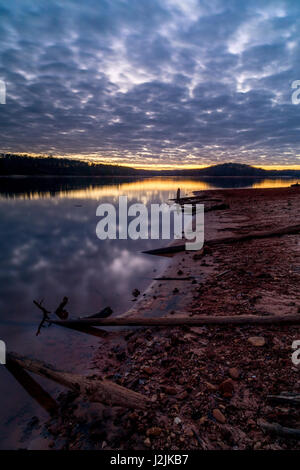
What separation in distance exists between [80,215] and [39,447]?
872 inches

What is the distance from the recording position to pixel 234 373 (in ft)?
10.7

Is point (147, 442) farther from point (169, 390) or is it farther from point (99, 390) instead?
point (99, 390)

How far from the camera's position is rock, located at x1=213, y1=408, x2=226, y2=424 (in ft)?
8.56

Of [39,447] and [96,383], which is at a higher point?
[96,383]

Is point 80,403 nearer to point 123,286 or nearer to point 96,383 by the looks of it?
point 96,383

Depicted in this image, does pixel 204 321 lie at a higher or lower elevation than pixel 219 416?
higher

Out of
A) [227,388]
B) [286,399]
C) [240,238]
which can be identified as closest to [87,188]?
[240,238]

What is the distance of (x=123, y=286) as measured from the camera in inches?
319

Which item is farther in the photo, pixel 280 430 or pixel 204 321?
pixel 204 321

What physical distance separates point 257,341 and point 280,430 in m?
1.64

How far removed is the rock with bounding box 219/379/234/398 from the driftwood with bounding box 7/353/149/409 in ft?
3.39

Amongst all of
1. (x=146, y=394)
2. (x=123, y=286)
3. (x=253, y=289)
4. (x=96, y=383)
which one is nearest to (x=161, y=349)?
(x=146, y=394)

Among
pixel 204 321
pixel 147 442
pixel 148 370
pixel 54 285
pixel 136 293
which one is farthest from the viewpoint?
pixel 54 285
